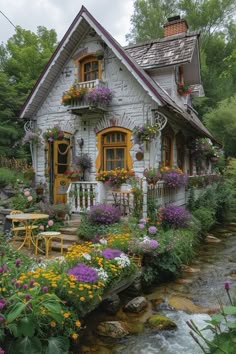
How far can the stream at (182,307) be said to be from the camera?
14.2ft

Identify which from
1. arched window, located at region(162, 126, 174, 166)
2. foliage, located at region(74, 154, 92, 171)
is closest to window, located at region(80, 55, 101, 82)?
foliage, located at region(74, 154, 92, 171)

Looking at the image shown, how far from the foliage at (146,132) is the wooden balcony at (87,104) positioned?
130 cm

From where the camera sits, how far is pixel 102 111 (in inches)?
381

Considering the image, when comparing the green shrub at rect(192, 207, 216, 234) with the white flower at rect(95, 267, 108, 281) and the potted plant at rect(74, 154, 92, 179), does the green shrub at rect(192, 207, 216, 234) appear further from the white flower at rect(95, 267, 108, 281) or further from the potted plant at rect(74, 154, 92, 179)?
the white flower at rect(95, 267, 108, 281)

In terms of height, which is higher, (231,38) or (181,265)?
(231,38)

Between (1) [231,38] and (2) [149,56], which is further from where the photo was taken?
(1) [231,38]

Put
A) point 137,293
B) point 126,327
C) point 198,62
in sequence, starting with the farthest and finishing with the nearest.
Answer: point 198,62
point 137,293
point 126,327

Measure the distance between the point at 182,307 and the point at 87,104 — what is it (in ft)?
20.3

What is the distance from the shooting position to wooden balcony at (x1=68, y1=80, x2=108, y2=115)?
9.26m

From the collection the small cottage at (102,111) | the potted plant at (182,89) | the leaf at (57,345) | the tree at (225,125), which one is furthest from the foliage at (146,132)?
the tree at (225,125)

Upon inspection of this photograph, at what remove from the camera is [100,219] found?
7.70m

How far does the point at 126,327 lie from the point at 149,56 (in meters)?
9.50

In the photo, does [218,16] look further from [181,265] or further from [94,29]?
[181,265]

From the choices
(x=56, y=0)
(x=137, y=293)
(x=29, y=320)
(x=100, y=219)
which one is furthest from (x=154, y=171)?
(x=29, y=320)
